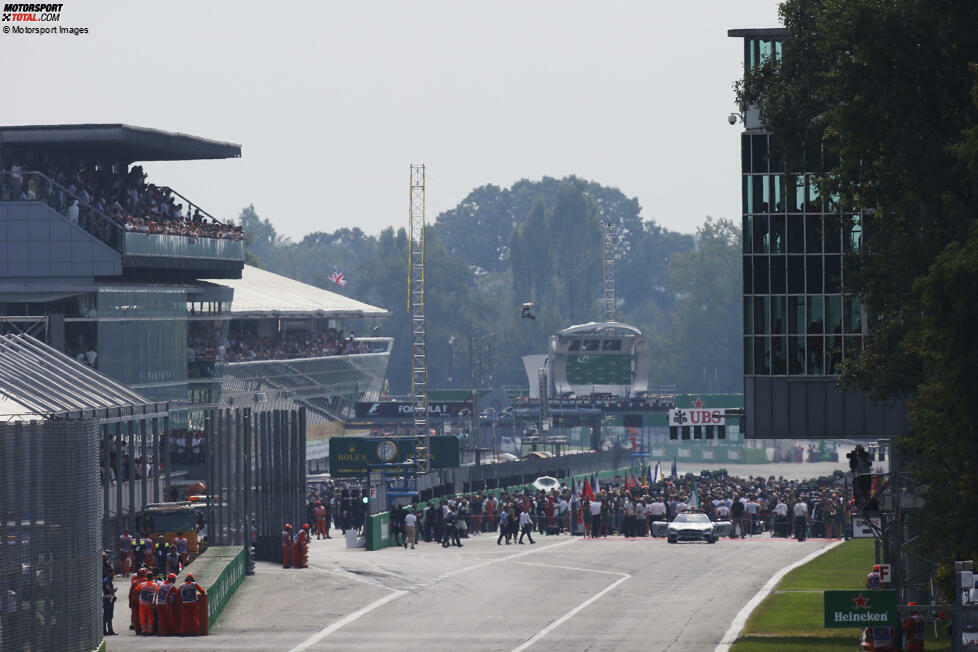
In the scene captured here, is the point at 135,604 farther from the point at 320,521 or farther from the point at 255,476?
the point at 320,521

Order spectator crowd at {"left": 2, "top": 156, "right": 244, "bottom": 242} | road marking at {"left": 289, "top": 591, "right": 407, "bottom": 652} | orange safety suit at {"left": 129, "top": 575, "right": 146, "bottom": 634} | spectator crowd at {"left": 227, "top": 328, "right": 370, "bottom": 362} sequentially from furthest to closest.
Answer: spectator crowd at {"left": 227, "top": 328, "right": 370, "bottom": 362} < spectator crowd at {"left": 2, "top": 156, "right": 244, "bottom": 242} < orange safety suit at {"left": 129, "top": 575, "right": 146, "bottom": 634} < road marking at {"left": 289, "top": 591, "right": 407, "bottom": 652}

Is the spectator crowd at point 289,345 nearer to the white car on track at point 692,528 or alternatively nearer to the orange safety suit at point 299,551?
the white car on track at point 692,528

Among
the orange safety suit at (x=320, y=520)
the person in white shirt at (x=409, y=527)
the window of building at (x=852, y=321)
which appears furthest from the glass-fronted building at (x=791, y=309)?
the orange safety suit at (x=320, y=520)

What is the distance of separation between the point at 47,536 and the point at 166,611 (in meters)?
8.19

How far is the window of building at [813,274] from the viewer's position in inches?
1773

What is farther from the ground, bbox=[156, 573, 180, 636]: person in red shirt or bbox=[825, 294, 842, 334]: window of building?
bbox=[825, 294, 842, 334]: window of building

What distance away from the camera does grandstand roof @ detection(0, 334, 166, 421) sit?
39188mm

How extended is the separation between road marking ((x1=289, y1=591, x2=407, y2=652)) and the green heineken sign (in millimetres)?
10564

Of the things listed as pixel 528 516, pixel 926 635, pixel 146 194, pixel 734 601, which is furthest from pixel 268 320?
pixel 926 635

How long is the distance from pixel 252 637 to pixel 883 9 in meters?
16.4

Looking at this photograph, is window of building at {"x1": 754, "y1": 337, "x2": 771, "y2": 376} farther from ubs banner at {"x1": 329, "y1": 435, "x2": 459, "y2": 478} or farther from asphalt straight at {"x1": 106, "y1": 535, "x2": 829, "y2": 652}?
ubs banner at {"x1": 329, "y1": 435, "x2": 459, "y2": 478}

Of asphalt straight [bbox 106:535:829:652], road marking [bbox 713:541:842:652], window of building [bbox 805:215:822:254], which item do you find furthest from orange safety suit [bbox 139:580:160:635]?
window of building [bbox 805:215:822:254]

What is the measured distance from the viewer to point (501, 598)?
40500 millimetres

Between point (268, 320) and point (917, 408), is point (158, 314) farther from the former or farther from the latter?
point (917, 408)
